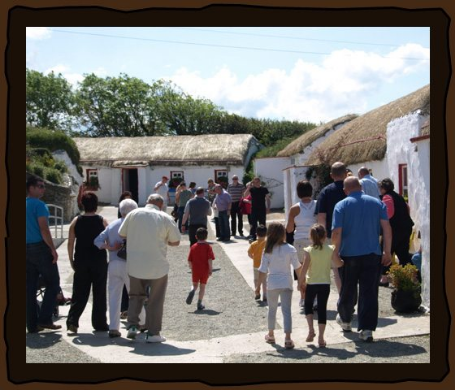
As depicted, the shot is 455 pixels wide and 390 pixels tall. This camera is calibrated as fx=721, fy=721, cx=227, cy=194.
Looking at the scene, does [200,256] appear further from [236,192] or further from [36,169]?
[36,169]

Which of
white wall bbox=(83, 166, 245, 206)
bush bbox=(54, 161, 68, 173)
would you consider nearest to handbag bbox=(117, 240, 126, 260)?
bush bbox=(54, 161, 68, 173)

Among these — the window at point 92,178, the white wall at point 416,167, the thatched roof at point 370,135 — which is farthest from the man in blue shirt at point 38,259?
the window at point 92,178

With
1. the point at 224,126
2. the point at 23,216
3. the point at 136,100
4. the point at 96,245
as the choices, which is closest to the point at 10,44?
the point at 23,216

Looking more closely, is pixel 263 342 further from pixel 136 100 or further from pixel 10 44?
pixel 136 100

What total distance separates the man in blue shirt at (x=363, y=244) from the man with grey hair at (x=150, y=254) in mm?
2026

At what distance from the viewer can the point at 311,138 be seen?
105 feet

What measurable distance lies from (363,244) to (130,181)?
122 ft

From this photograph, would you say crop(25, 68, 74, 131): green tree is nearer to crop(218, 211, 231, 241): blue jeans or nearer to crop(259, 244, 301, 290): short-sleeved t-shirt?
crop(218, 211, 231, 241): blue jeans

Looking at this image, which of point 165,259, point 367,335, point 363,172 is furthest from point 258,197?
point 367,335

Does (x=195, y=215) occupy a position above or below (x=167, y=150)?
below

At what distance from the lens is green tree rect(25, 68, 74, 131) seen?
188 feet

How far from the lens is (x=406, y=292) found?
969 cm

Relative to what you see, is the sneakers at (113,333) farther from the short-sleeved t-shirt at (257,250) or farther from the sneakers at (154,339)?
the short-sleeved t-shirt at (257,250)

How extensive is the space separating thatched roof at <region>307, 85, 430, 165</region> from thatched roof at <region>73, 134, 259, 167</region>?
1697 cm
